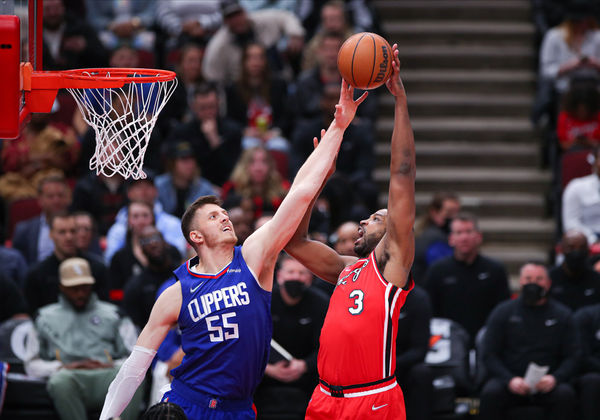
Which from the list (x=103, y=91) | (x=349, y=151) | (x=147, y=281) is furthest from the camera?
(x=349, y=151)

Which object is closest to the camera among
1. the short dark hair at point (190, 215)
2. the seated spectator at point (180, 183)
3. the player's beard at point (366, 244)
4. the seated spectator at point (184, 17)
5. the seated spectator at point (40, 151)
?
the short dark hair at point (190, 215)

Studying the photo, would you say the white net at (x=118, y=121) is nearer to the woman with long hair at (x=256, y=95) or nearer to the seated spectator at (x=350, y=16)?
the woman with long hair at (x=256, y=95)

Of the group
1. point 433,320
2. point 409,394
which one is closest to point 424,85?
point 433,320

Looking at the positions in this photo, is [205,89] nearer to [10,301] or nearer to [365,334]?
[10,301]

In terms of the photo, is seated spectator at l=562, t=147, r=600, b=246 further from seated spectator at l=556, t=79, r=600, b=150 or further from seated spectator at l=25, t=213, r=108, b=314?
seated spectator at l=25, t=213, r=108, b=314

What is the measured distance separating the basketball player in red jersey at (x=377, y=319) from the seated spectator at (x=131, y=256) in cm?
414

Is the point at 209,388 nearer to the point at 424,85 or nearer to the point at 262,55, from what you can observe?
the point at 262,55

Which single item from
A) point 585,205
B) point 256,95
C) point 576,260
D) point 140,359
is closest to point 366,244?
point 140,359

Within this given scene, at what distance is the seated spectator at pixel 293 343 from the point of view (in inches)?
314

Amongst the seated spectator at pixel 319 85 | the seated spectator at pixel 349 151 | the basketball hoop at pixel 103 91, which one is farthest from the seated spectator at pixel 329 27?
the basketball hoop at pixel 103 91

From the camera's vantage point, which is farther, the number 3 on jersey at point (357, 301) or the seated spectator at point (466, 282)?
the seated spectator at point (466, 282)

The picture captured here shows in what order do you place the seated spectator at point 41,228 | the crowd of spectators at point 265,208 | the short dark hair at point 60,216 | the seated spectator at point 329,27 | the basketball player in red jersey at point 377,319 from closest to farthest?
the basketball player in red jersey at point 377,319
the crowd of spectators at point 265,208
the short dark hair at point 60,216
the seated spectator at point 41,228
the seated spectator at point 329,27

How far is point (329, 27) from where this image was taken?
11.8 meters

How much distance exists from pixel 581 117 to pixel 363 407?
6.71m
